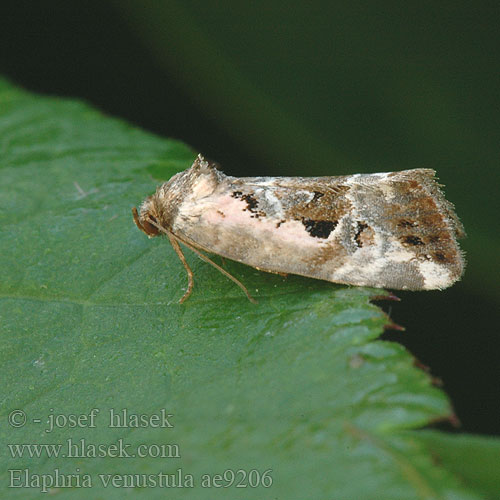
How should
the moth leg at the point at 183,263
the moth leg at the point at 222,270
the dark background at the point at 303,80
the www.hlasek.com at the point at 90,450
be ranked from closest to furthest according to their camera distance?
1. the www.hlasek.com at the point at 90,450
2. the moth leg at the point at 222,270
3. the moth leg at the point at 183,263
4. the dark background at the point at 303,80

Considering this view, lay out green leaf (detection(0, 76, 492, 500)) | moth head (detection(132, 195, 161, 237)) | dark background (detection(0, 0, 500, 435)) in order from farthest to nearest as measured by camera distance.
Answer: dark background (detection(0, 0, 500, 435)), moth head (detection(132, 195, 161, 237)), green leaf (detection(0, 76, 492, 500))

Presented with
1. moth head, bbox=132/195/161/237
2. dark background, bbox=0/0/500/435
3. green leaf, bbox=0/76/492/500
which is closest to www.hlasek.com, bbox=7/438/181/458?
green leaf, bbox=0/76/492/500

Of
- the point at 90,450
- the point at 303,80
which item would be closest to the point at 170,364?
the point at 90,450

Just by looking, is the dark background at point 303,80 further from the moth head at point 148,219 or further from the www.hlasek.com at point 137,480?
the www.hlasek.com at point 137,480

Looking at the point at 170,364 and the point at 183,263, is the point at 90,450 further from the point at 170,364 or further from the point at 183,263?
the point at 183,263

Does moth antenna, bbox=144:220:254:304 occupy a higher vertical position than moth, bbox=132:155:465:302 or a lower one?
→ lower

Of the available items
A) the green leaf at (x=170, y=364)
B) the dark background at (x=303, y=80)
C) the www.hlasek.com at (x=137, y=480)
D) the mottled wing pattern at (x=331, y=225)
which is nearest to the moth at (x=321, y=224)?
the mottled wing pattern at (x=331, y=225)

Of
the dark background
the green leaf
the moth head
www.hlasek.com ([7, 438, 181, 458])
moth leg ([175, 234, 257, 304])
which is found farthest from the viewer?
the dark background

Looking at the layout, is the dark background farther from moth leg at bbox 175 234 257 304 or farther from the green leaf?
moth leg at bbox 175 234 257 304

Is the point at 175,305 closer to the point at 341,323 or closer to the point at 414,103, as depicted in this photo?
the point at 341,323
